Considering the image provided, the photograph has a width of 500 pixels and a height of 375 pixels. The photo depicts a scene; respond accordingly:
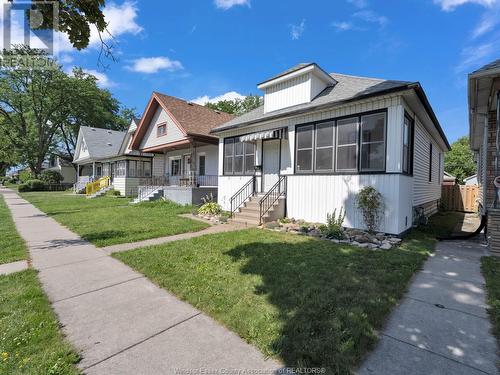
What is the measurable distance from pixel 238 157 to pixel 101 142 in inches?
1001

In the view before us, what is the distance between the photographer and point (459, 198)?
50.9 ft

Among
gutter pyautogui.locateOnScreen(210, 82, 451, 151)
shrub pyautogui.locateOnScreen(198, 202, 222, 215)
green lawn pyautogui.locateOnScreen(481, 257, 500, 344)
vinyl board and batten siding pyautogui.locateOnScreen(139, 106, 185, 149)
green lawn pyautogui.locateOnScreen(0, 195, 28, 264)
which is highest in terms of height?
vinyl board and batten siding pyautogui.locateOnScreen(139, 106, 185, 149)

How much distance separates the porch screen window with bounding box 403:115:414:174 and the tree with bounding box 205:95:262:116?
104 ft

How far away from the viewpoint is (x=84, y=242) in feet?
21.3

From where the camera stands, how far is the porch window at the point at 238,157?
11.0 m

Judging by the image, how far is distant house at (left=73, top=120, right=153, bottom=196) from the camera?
73.6ft

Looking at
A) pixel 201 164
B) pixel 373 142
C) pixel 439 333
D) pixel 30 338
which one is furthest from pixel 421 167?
pixel 201 164

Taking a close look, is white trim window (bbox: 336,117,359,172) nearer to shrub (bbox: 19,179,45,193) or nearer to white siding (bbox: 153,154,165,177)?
white siding (bbox: 153,154,165,177)

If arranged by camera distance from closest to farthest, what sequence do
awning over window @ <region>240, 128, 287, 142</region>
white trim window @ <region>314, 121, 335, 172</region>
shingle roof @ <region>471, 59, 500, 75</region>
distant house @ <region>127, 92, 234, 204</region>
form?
shingle roof @ <region>471, 59, 500, 75</region>, white trim window @ <region>314, 121, 335, 172</region>, awning over window @ <region>240, 128, 287, 142</region>, distant house @ <region>127, 92, 234, 204</region>

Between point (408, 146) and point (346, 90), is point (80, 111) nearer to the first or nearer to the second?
point (346, 90)

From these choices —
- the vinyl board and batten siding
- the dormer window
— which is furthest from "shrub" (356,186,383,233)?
the dormer window

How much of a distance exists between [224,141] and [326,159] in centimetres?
543

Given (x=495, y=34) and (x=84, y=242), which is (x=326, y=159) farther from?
(x=84, y=242)

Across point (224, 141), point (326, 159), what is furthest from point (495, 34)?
point (224, 141)
